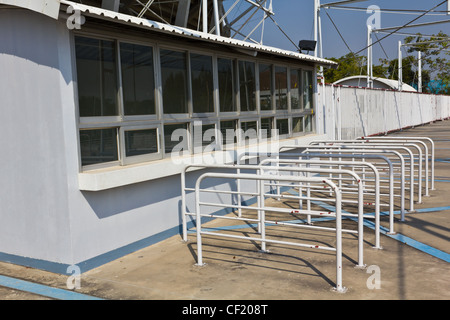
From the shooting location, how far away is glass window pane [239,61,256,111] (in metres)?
7.90

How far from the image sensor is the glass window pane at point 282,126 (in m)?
9.12

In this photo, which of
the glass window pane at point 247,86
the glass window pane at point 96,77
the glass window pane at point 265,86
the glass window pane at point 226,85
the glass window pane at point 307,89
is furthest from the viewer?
the glass window pane at point 307,89

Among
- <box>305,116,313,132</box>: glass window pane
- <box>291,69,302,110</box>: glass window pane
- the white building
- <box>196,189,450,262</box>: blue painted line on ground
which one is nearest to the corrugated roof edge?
the white building

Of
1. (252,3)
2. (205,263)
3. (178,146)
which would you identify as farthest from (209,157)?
(252,3)

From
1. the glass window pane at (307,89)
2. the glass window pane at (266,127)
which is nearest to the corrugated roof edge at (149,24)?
the glass window pane at (266,127)

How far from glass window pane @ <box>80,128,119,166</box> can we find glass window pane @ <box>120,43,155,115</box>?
1.33 feet

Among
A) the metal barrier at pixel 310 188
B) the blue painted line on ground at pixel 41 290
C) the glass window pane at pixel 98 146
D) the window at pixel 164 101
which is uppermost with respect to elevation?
the window at pixel 164 101

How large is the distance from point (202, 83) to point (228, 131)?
1.04 metres

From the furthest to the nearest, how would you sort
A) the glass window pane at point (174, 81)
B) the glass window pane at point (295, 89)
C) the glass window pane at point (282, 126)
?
the glass window pane at point (295, 89)
the glass window pane at point (282, 126)
the glass window pane at point (174, 81)

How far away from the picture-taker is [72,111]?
4820 mm

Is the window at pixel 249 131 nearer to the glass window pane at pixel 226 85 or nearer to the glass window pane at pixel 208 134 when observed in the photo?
the glass window pane at pixel 226 85

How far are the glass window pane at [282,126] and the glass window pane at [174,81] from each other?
119 inches

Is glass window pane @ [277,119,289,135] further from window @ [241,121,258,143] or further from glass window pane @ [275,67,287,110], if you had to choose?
window @ [241,121,258,143]
